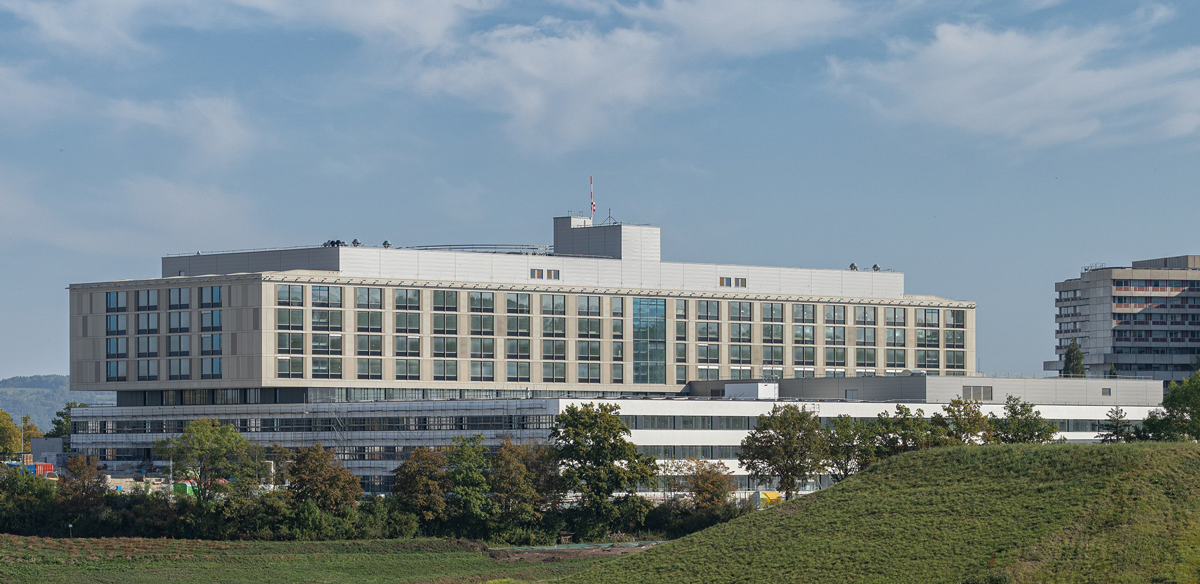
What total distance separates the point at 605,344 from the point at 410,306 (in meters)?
24.9

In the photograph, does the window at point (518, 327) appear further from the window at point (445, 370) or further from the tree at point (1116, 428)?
the tree at point (1116, 428)

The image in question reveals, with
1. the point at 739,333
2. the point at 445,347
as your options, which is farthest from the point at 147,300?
the point at 739,333

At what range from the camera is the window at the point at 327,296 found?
166375 millimetres

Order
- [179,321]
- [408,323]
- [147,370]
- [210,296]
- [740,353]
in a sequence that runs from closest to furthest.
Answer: [210,296]
[179,321]
[147,370]
[408,323]
[740,353]

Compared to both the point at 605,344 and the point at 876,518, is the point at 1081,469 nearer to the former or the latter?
the point at 876,518

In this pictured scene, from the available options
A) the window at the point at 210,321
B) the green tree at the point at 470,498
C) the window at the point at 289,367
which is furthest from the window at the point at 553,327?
the green tree at the point at 470,498

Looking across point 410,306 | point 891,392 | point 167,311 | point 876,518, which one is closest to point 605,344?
point 410,306

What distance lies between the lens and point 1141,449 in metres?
78.4

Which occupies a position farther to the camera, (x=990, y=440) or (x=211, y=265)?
(x=211, y=265)

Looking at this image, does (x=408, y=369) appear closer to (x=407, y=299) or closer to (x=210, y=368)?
(x=407, y=299)

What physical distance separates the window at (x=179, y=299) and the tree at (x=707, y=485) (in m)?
62.3

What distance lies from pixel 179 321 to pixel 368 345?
2107 cm

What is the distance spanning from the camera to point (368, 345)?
169m

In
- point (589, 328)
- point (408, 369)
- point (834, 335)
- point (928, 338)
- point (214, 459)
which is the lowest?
point (214, 459)
